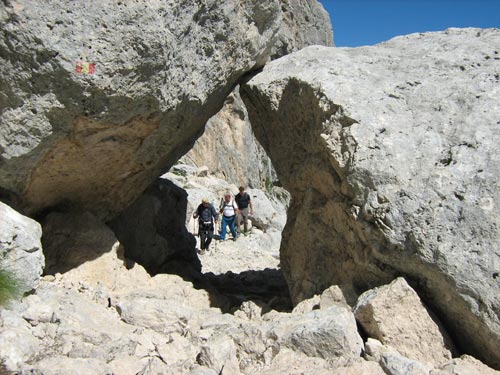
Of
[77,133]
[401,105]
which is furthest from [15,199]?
[401,105]

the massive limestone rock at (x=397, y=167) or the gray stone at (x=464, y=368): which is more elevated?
the massive limestone rock at (x=397, y=167)

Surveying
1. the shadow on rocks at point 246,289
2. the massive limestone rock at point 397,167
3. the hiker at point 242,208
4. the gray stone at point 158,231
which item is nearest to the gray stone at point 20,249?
the shadow on rocks at point 246,289

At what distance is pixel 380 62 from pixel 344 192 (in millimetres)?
2263

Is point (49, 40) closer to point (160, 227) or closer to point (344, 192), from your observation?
point (344, 192)

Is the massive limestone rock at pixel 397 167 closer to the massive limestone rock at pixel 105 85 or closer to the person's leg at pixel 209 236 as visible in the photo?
→ the massive limestone rock at pixel 105 85

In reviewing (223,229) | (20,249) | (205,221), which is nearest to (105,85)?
(20,249)

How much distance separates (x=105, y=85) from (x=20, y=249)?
2.13m

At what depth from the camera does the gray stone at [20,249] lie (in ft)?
20.9

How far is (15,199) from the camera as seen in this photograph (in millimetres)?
7578

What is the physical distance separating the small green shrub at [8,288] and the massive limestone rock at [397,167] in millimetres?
3946

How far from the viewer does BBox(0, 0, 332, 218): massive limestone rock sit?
6.66 meters

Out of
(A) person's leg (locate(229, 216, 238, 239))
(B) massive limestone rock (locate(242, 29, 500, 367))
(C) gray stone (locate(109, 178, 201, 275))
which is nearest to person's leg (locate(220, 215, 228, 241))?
(A) person's leg (locate(229, 216, 238, 239))

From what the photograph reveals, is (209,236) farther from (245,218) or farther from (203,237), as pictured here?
(245,218)

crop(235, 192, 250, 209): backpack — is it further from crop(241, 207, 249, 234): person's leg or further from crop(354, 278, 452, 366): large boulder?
crop(354, 278, 452, 366): large boulder
